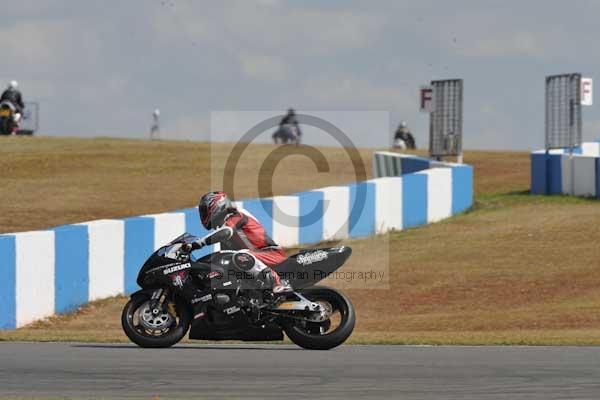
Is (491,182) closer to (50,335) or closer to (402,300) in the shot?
(402,300)

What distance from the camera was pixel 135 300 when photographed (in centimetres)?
1086

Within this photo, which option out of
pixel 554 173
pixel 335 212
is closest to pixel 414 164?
pixel 554 173

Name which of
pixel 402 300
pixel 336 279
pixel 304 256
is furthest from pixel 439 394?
pixel 336 279

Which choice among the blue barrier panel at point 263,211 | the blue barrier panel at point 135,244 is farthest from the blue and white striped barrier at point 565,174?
the blue barrier panel at point 135,244

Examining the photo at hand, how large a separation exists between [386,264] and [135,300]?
28.3 ft

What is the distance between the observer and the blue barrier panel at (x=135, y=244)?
16.3 metres

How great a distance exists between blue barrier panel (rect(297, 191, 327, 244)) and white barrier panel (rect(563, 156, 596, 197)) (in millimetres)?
7628

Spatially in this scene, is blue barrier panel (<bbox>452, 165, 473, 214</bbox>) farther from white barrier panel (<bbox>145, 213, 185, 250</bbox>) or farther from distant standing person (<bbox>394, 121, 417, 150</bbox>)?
distant standing person (<bbox>394, 121, 417, 150</bbox>)

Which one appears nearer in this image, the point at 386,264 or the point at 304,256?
the point at 304,256

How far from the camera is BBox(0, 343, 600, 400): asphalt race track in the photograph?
817cm

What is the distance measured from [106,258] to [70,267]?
0.88m

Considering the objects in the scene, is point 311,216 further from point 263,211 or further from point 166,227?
point 166,227

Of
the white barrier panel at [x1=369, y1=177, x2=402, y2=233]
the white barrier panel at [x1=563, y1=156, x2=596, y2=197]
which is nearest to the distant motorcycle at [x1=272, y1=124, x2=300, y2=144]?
the white barrier panel at [x1=563, y1=156, x2=596, y2=197]

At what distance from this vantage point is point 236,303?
10688 millimetres
